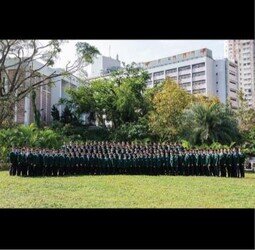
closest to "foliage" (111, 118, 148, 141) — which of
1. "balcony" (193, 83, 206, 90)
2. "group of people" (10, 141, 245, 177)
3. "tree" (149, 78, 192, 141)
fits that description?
"tree" (149, 78, 192, 141)

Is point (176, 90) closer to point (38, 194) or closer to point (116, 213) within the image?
point (38, 194)

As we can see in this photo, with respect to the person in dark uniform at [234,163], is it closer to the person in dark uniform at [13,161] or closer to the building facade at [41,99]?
the person in dark uniform at [13,161]

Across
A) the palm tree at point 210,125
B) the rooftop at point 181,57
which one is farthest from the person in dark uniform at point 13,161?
the rooftop at point 181,57

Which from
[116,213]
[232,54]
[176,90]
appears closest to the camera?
[116,213]

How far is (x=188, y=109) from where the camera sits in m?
15.5

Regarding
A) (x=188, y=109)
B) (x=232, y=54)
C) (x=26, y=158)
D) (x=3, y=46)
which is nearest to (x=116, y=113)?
(x=188, y=109)

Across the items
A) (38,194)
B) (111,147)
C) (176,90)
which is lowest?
(38,194)

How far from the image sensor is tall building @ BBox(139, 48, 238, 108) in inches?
1809

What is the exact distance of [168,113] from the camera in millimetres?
16516

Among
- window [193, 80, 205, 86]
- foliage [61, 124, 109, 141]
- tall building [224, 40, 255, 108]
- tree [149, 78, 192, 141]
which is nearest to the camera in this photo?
tree [149, 78, 192, 141]

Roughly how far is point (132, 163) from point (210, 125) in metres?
4.78

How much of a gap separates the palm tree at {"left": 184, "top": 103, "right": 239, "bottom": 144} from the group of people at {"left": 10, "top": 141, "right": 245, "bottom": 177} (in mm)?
3484

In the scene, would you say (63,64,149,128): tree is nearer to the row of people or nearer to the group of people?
the group of people
